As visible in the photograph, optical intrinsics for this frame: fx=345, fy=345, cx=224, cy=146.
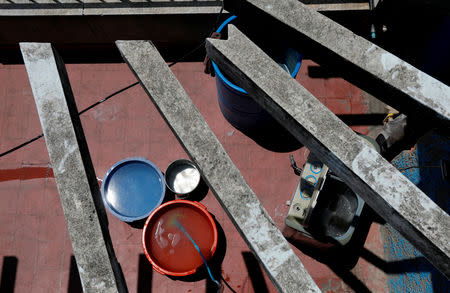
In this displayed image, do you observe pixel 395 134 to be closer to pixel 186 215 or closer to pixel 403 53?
pixel 403 53

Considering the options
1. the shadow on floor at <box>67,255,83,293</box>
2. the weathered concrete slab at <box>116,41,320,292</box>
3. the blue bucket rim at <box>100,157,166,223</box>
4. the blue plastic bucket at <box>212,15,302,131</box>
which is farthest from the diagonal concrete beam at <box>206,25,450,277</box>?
the shadow on floor at <box>67,255,83,293</box>

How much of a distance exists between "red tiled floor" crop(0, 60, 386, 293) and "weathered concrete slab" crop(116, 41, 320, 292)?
3180 millimetres

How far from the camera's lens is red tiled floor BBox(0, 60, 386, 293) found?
5484mm

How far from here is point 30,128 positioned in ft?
20.0

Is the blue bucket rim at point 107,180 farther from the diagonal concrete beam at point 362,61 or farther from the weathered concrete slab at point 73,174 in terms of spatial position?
the diagonal concrete beam at point 362,61

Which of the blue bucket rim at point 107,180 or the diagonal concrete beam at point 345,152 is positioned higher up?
the diagonal concrete beam at point 345,152

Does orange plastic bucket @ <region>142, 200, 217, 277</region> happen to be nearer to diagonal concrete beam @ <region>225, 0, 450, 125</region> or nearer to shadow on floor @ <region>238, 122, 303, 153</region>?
shadow on floor @ <region>238, 122, 303, 153</region>

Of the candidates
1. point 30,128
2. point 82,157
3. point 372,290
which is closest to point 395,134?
point 372,290

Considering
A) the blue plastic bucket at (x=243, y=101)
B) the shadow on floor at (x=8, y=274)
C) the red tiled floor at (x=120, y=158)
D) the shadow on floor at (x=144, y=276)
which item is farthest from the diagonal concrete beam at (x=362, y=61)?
the shadow on floor at (x=8, y=274)

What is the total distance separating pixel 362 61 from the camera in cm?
261

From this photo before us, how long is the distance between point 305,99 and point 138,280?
4.27m

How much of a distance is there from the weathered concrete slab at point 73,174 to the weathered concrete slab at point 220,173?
Answer: 0.64m

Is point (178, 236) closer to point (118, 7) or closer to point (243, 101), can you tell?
point (243, 101)

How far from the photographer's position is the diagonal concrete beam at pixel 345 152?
225cm
